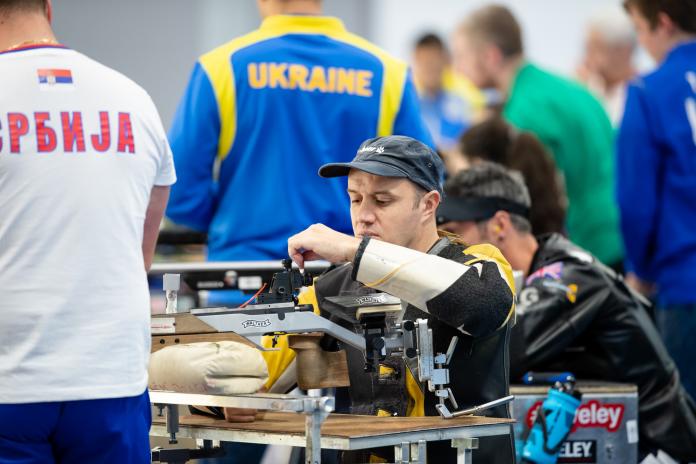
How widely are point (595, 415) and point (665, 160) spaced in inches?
60.6

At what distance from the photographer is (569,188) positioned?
6.55 metres

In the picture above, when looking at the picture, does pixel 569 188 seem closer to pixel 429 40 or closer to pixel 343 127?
pixel 343 127

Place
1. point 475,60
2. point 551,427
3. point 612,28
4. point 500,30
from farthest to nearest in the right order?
point 612,28 → point 475,60 → point 500,30 → point 551,427

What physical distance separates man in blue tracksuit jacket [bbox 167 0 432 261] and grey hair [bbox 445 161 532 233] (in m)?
0.34

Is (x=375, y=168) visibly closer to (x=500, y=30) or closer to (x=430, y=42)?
(x=500, y=30)

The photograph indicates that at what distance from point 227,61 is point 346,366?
1492mm

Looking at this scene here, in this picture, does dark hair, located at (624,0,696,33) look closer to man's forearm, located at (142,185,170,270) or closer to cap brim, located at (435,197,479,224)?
cap brim, located at (435,197,479,224)

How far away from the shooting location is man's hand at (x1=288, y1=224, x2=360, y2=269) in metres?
3.21

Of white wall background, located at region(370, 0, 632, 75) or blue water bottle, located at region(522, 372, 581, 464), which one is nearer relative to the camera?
blue water bottle, located at region(522, 372, 581, 464)

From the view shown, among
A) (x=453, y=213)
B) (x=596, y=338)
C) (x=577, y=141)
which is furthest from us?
(x=577, y=141)

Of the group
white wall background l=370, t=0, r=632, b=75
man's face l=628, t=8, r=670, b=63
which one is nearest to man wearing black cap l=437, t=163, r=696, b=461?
man's face l=628, t=8, r=670, b=63

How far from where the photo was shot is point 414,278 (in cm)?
316

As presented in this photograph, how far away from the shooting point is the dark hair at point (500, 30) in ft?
22.3

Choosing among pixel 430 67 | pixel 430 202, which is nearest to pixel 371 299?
pixel 430 202
